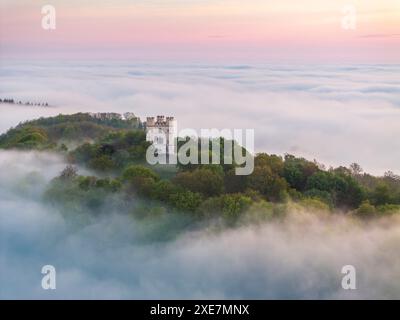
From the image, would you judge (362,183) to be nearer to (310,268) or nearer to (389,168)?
(389,168)

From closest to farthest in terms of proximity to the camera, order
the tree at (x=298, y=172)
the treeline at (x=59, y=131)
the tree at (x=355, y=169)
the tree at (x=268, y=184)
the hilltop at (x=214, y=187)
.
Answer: the hilltop at (x=214, y=187) < the tree at (x=268, y=184) < the tree at (x=298, y=172) < the tree at (x=355, y=169) < the treeline at (x=59, y=131)

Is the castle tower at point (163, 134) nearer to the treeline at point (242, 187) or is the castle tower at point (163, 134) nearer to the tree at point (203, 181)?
the treeline at point (242, 187)

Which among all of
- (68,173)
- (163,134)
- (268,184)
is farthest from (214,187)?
(68,173)

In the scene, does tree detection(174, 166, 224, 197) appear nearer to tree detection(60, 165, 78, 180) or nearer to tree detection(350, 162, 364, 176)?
tree detection(60, 165, 78, 180)

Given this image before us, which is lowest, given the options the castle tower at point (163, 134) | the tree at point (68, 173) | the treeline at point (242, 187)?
the treeline at point (242, 187)

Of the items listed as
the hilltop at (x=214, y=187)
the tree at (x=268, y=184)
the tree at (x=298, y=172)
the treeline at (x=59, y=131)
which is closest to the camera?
the hilltop at (x=214, y=187)

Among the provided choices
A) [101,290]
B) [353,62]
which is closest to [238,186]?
[101,290]

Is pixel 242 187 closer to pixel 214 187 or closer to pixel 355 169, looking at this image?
pixel 214 187

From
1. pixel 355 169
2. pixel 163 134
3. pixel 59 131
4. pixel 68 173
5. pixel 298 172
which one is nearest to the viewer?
pixel 298 172

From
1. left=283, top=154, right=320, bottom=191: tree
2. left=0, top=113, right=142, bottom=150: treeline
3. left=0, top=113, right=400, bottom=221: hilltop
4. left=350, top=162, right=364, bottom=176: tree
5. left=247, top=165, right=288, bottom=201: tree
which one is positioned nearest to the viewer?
left=0, top=113, right=400, bottom=221: hilltop

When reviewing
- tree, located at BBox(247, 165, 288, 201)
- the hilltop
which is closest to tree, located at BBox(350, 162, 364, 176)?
the hilltop

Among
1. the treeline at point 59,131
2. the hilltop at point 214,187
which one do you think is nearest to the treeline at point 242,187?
the hilltop at point 214,187
